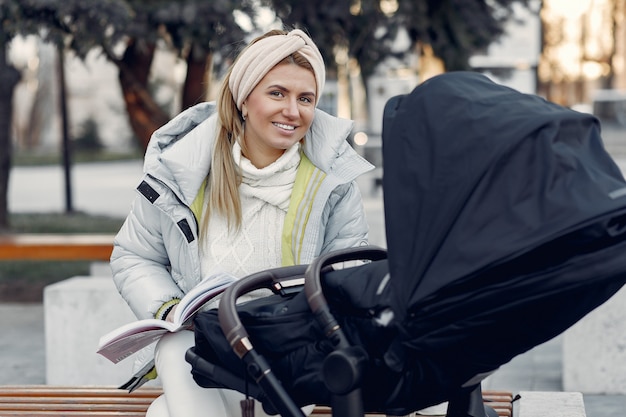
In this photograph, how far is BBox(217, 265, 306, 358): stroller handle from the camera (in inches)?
101

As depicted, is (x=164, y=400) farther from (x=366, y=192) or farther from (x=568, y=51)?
(x=568, y=51)

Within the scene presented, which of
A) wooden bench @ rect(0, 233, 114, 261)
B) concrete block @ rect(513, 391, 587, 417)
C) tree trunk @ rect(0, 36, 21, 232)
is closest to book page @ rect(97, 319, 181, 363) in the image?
concrete block @ rect(513, 391, 587, 417)

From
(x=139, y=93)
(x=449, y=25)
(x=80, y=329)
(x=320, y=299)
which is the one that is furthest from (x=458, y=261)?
(x=139, y=93)

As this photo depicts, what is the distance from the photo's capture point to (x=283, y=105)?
10.7ft

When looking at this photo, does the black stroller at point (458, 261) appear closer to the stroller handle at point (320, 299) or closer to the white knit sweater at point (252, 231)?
the stroller handle at point (320, 299)

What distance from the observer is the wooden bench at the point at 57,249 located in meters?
7.61

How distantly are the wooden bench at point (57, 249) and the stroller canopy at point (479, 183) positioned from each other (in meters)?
5.43

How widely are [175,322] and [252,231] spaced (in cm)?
48

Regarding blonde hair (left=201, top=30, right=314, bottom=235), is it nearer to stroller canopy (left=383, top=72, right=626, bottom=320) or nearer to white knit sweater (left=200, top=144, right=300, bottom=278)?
white knit sweater (left=200, top=144, right=300, bottom=278)

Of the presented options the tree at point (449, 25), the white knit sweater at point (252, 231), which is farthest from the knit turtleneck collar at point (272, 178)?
the tree at point (449, 25)

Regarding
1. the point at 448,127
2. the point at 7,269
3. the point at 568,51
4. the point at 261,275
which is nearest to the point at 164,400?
the point at 261,275

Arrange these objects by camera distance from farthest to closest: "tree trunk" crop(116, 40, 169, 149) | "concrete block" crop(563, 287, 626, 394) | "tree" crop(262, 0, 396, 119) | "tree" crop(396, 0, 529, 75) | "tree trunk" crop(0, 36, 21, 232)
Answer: "tree trunk" crop(0, 36, 21, 232) < "tree trunk" crop(116, 40, 169, 149) < "tree" crop(396, 0, 529, 75) < "tree" crop(262, 0, 396, 119) < "concrete block" crop(563, 287, 626, 394)

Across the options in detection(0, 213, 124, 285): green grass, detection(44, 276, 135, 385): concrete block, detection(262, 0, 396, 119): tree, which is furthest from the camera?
detection(0, 213, 124, 285): green grass

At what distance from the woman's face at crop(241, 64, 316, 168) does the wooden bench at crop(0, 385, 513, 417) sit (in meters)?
1.04
